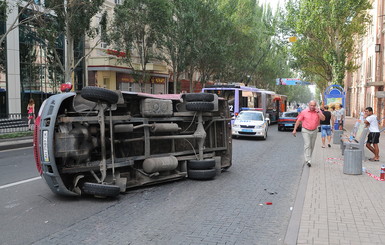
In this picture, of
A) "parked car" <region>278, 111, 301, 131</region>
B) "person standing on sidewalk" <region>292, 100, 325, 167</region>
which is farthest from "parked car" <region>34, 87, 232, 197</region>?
"parked car" <region>278, 111, 301, 131</region>

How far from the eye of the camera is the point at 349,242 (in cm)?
452

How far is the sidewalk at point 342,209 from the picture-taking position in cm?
472

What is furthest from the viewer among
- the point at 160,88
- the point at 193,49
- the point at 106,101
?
the point at 160,88

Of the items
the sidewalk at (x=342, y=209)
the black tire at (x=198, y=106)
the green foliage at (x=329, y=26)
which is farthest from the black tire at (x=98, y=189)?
the green foliage at (x=329, y=26)

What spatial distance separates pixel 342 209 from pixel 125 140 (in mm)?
4074

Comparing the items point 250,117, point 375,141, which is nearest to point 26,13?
point 250,117

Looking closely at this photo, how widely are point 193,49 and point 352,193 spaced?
22.9 metres

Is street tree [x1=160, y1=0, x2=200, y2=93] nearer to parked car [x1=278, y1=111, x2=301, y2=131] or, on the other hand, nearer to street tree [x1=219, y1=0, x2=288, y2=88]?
street tree [x1=219, y1=0, x2=288, y2=88]

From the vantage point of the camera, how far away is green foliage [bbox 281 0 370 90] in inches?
1101

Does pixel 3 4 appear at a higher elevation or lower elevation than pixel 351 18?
lower

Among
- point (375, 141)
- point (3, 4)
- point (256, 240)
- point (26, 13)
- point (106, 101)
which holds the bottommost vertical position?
point (256, 240)

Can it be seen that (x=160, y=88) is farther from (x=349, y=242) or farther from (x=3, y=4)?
(x=349, y=242)

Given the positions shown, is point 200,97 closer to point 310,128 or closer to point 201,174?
point 201,174

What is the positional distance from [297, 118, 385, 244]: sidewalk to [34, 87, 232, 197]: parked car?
8.10ft
